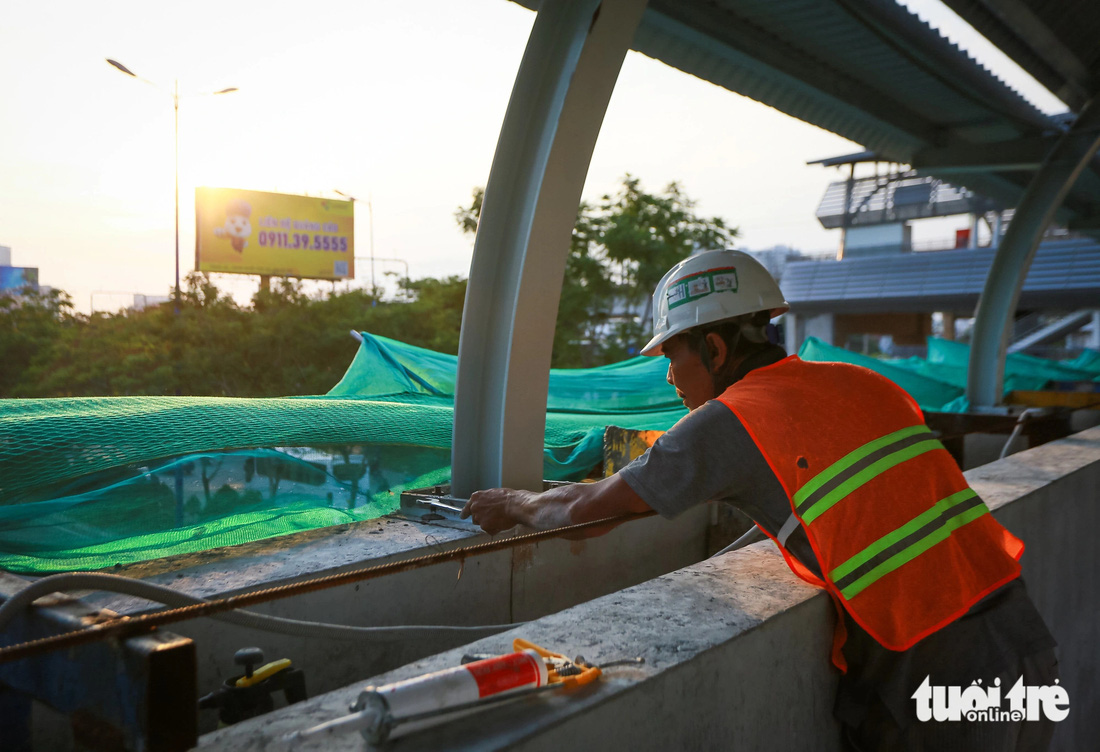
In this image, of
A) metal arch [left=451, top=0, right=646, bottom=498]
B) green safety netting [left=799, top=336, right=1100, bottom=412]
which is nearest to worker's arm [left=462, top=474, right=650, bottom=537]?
metal arch [left=451, top=0, right=646, bottom=498]

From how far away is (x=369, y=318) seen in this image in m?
21.6

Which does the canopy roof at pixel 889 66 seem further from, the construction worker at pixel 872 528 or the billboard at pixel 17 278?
the billboard at pixel 17 278

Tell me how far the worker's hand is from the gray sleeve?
26.6 inches

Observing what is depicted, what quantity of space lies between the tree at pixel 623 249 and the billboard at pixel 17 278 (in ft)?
33.1

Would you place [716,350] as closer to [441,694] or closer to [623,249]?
[441,694]

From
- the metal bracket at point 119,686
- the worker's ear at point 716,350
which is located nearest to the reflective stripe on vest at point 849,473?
the worker's ear at point 716,350

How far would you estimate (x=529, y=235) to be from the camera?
3436mm

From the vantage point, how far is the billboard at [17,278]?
17750 millimetres

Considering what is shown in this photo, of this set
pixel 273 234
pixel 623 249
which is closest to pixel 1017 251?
pixel 623 249

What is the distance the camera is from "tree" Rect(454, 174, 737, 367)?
22500mm

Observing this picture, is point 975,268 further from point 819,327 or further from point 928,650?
point 928,650

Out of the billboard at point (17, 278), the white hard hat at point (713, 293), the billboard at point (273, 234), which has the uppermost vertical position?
the billboard at point (273, 234)

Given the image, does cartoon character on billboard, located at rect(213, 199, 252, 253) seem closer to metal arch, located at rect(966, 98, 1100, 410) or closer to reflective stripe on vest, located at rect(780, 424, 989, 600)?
metal arch, located at rect(966, 98, 1100, 410)

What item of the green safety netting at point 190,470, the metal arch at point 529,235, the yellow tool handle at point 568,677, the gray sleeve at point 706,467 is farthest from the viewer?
the metal arch at point 529,235
